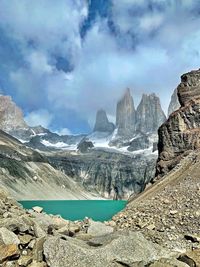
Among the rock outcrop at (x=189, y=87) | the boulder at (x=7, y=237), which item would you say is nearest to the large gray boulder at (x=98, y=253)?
the boulder at (x=7, y=237)

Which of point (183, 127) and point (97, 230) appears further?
point (183, 127)

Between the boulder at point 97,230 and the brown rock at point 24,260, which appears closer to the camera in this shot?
the brown rock at point 24,260

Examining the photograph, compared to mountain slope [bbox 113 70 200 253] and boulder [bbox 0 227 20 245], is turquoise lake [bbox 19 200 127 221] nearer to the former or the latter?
mountain slope [bbox 113 70 200 253]

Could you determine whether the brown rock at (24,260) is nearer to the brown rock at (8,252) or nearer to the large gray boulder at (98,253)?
the brown rock at (8,252)

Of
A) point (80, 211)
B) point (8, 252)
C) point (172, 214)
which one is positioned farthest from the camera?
point (80, 211)

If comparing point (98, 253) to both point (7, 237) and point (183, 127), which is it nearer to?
point (7, 237)

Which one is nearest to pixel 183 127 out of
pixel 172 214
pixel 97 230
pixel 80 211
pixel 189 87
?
pixel 189 87

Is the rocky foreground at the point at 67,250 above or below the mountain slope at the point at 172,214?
below

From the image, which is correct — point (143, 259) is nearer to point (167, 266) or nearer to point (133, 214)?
point (167, 266)

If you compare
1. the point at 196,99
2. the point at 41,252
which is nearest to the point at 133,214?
the point at 41,252
